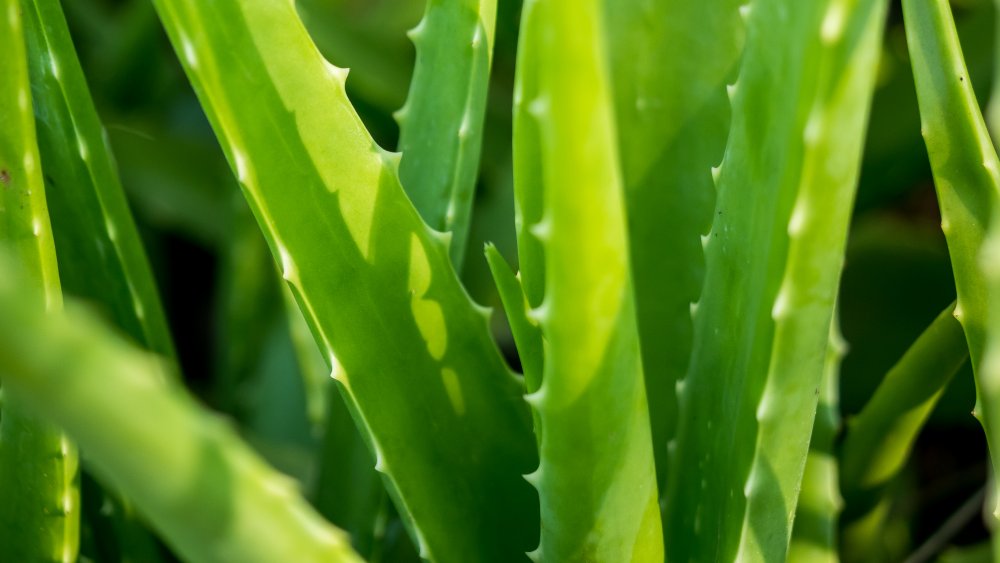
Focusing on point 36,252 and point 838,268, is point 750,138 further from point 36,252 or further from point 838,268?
point 36,252

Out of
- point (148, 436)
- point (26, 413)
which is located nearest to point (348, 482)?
point (26, 413)

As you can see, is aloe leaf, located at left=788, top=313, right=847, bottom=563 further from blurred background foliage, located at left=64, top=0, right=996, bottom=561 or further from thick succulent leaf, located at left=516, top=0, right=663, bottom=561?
blurred background foliage, located at left=64, top=0, right=996, bottom=561

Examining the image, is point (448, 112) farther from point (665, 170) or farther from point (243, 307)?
point (243, 307)

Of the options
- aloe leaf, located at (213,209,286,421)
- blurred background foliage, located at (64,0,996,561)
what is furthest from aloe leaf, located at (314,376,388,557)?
aloe leaf, located at (213,209,286,421)

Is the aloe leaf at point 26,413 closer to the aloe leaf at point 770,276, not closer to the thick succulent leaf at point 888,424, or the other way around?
the aloe leaf at point 770,276

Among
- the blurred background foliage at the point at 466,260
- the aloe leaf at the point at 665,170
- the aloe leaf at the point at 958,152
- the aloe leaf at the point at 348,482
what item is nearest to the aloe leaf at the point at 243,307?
the blurred background foliage at the point at 466,260

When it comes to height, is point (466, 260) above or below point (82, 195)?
below

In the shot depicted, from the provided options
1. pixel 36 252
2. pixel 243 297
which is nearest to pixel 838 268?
pixel 36 252
